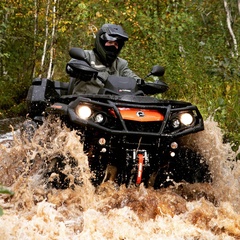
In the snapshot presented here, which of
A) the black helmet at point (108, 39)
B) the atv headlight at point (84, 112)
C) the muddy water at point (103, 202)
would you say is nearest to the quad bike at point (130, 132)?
the atv headlight at point (84, 112)

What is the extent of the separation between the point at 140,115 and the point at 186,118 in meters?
0.53

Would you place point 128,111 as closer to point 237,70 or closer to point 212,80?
point 237,70

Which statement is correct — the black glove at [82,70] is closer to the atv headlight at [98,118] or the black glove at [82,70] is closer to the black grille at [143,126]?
the atv headlight at [98,118]

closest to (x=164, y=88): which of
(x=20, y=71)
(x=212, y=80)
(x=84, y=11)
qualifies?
(x=212, y=80)

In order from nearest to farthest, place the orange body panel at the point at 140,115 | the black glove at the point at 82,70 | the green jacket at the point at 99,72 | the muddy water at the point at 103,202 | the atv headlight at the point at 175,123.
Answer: the muddy water at the point at 103,202
the orange body panel at the point at 140,115
the atv headlight at the point at 175,123
the black glove at the point at 82,70
the green jacket at the point at 99,72

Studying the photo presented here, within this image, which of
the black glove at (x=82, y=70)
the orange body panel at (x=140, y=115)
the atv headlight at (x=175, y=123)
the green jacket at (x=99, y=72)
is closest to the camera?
the orange body panel at (x=140, y=115)

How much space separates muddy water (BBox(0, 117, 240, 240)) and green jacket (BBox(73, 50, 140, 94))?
66cm

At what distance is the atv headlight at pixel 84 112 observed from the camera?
554 cm

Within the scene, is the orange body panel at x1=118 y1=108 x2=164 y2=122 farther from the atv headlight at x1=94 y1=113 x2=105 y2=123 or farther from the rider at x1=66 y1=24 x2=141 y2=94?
the rider at x1=66 y1=24 x2=141 y2=94

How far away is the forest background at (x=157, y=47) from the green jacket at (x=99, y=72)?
175 cm

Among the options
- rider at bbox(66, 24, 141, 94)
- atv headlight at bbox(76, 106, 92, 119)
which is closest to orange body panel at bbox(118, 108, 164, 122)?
atv headlight at bbox(76, 106, 92, 119)

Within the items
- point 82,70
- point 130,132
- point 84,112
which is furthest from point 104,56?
point 130,132

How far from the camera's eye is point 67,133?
567 centimetres

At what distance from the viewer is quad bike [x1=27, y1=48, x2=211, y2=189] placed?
5.54m
